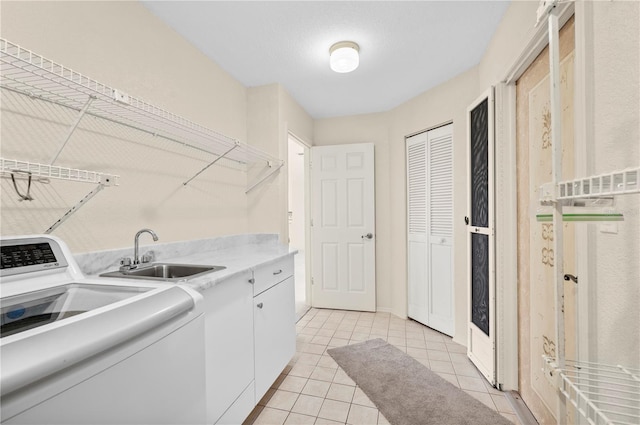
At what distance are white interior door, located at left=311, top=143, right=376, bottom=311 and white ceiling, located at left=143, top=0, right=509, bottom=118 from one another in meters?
0.96

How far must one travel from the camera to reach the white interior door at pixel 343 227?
363cm

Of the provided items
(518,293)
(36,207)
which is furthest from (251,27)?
(518,293)

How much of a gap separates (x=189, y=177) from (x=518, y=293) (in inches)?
→ 96.3

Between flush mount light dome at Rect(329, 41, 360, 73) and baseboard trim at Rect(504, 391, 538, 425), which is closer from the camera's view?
baseboard trim at Rect(504, 391, 538, 425)

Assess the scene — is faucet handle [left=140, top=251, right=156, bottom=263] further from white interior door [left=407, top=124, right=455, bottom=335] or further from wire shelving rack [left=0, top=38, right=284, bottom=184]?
white interior door [left=407, top=124, right=455, bottom=335]

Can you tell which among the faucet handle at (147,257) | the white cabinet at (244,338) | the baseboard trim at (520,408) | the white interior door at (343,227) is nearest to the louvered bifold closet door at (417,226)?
the white interior door at (343,227)

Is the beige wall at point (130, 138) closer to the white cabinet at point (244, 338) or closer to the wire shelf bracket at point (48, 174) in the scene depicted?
the wire shelf bracket at point (48, 174)

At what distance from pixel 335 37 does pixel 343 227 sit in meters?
2.16

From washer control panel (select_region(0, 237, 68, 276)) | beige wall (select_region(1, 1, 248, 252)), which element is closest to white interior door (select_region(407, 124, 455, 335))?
beige wall (select_region(1, 1, 248, 252))

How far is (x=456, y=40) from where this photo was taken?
2.20 metres

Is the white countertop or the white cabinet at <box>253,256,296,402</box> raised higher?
the white countertop

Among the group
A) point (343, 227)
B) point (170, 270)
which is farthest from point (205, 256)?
point (343, 227)

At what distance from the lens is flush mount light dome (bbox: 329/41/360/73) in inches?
86.9

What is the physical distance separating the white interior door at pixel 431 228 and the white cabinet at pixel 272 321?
1.64m
